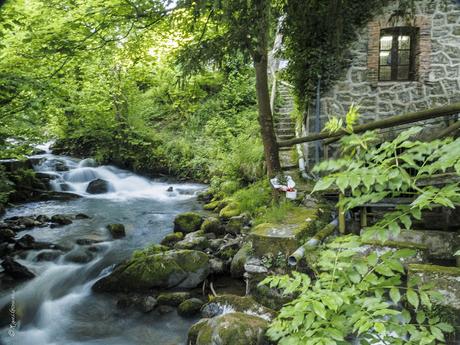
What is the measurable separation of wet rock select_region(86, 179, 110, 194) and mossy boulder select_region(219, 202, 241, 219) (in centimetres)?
603

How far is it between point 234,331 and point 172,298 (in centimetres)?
220

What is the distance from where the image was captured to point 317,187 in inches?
77.5

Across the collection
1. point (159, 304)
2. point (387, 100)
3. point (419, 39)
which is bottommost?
point (159, 304)

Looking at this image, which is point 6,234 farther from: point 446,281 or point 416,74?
point 416,74

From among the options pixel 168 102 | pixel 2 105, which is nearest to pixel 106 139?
pixel 168 102

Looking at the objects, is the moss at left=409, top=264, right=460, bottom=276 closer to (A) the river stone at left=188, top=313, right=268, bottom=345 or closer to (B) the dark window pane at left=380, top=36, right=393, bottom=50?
(A) the river stone at left=188, top=313, right=268, bottom=345

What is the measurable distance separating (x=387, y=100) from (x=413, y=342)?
7593mm

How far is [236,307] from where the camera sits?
5.15 m


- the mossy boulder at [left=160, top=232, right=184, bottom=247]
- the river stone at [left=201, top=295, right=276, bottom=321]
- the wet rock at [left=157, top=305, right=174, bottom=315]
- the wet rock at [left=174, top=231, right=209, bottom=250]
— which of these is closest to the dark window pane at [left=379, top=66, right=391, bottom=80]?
the wet rock at [left=174, top=231, right=209, bottom=250]

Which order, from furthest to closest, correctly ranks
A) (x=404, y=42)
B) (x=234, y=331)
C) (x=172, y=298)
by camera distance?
(x=404, y=42) < (x=172, y=298) < (x=234, y=331)

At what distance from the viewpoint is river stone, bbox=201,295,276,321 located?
15.8 ft

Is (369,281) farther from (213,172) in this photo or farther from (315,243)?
(213,172)

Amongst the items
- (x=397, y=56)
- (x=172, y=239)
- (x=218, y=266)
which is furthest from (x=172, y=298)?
(x=397, y=56)

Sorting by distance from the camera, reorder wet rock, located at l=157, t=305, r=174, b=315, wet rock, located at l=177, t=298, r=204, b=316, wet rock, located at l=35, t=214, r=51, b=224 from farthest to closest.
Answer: wet rock, located at l=35, t=214, r=51, b=224
wet rock, located at l=157, t=305, r=174, b=315
wet rock, located at l=177, t=298, r=204, b=316
